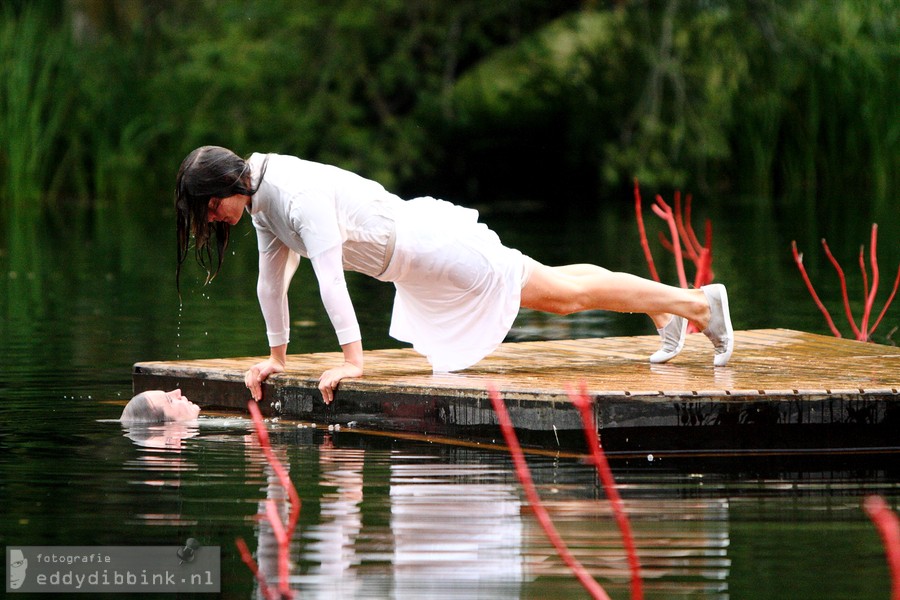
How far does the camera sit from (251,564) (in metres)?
3.94

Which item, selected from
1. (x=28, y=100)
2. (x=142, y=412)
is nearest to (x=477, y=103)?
(x=28, y=100)

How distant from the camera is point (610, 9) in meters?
20.1

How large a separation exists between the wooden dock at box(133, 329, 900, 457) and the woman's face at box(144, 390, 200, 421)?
0.18m

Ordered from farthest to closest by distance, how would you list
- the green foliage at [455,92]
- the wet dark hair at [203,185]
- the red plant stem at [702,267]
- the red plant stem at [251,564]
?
the green foliage at [455,92], the red plant stem at [702,267], the wet dark hair at [203,185], the red plant stem at [251,564]

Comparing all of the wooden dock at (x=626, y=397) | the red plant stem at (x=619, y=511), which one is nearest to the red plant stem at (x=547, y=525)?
the red plant stem at (x=619, y=511)

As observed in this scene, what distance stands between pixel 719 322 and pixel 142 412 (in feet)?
7.02

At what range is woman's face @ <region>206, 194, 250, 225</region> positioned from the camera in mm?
5523

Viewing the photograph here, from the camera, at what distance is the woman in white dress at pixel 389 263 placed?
5.53 meters

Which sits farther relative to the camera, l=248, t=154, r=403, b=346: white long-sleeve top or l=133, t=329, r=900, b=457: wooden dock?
l=248, t=154, r=403, b=346: white long-sleeve top

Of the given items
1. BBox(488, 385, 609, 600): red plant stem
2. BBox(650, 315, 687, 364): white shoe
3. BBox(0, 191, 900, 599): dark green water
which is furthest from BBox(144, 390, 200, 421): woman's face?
BBox(488, 385, 609, 600): red plant stem

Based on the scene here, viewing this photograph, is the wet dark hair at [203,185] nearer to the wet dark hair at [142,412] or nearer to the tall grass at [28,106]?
the wet dark hair at [142,412]

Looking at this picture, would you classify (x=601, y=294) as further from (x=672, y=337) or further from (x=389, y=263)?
(x=389, y=263)

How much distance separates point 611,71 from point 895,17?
12.3ft

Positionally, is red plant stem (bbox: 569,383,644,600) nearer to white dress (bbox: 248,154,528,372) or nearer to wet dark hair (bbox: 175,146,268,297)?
white dress (bbox: 248,154,528,372)
